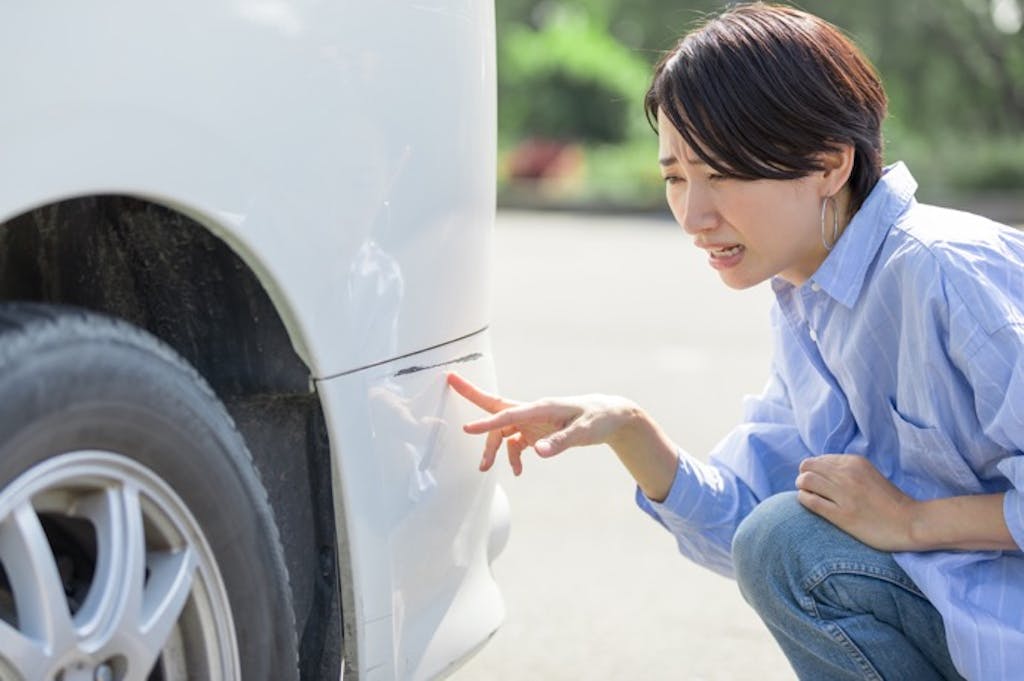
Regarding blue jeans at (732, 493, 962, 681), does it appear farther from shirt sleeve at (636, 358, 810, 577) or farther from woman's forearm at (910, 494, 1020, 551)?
shirt sleeve at (636, 358, 810, 577)

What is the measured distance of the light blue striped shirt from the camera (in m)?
2.27

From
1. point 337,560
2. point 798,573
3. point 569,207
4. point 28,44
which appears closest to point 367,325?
point 337,560

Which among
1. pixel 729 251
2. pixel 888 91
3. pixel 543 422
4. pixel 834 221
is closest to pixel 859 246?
pixel 834 221

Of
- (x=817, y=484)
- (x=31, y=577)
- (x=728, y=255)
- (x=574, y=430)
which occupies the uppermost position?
(x=728, y=255)

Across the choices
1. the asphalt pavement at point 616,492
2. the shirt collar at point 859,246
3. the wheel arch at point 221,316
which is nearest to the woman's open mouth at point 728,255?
the shirt collar at point 859,246

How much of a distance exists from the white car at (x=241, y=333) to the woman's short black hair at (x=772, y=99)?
11.8 inches

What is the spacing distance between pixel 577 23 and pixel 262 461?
36665 mm

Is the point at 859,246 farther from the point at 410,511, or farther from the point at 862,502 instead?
the point at 410,511

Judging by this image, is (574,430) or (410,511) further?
(574,430)

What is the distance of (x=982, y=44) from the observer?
91.5 ft

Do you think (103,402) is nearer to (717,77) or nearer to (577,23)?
(717,77)

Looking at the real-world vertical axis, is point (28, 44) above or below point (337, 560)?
above

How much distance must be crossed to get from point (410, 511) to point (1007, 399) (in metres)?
0.79

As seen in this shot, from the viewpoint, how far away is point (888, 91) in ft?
96.6
